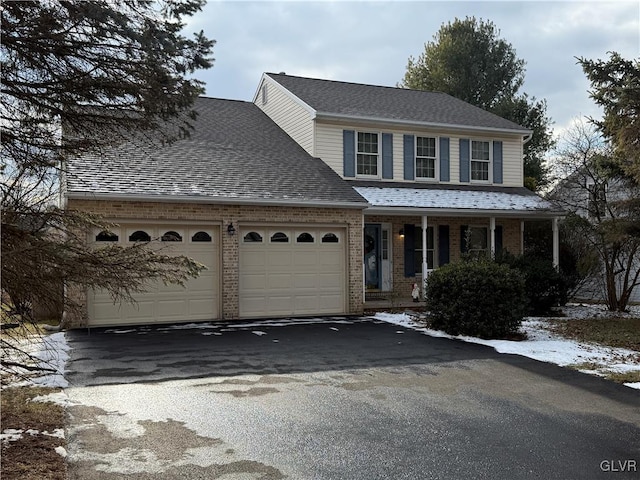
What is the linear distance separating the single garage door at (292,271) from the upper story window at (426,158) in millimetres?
4848

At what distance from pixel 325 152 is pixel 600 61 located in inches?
322

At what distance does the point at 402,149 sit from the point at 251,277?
23.7 feet

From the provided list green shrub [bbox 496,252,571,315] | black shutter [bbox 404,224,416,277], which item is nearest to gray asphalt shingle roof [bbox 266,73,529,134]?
black shutter [bbox 404,224,416,277]

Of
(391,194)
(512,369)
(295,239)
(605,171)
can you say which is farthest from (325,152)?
(512,369)

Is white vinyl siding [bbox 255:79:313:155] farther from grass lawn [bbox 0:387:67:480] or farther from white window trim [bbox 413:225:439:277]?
grass lawn [bbox 0:387:67:480]

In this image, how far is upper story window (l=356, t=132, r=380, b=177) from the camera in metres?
17.7

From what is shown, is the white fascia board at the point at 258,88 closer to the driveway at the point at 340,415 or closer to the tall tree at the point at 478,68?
the driveway at the point at 340,415

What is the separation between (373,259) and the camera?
58.5 ft

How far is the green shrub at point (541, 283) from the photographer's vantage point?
603 inches

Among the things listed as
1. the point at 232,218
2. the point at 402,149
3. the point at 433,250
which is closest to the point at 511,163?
the point at 402,149

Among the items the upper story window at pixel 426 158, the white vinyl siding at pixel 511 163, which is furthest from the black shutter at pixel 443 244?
the white vinyl siding at pixel 511 163

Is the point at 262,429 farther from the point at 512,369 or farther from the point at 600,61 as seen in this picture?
the point at 600,61

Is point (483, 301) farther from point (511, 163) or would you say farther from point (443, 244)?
point (511, 163)

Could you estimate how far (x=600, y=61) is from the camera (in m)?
11.5
